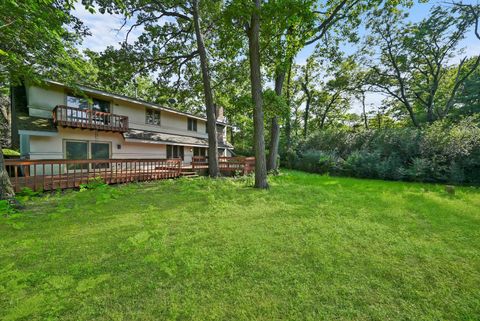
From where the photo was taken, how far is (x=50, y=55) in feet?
23.7

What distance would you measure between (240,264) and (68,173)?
8.71m

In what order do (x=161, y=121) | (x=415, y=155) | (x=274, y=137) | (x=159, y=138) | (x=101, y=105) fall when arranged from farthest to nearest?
(x=161, y=121)
(x=159, y=138)
(x=274, y=137)
(x=101, y=105)
(x=415, y=155)

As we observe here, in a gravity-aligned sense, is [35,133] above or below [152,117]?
below

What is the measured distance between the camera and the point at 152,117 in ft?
52.3

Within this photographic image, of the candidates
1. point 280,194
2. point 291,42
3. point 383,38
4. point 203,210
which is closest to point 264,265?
point 203,210

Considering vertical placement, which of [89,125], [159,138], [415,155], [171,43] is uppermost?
[171,43]

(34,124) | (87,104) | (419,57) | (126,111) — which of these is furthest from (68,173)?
(419,57)

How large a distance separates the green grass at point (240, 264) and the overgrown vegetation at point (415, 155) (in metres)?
7.42

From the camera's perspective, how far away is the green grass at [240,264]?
6.89ft

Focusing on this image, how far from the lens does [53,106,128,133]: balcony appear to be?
991 cm

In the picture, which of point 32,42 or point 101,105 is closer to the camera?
point 32,42

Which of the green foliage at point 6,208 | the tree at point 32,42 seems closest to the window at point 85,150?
the tree at point 32,42

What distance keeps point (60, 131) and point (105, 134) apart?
2.24 metres

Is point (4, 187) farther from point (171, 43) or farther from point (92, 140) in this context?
point (171, 43)
